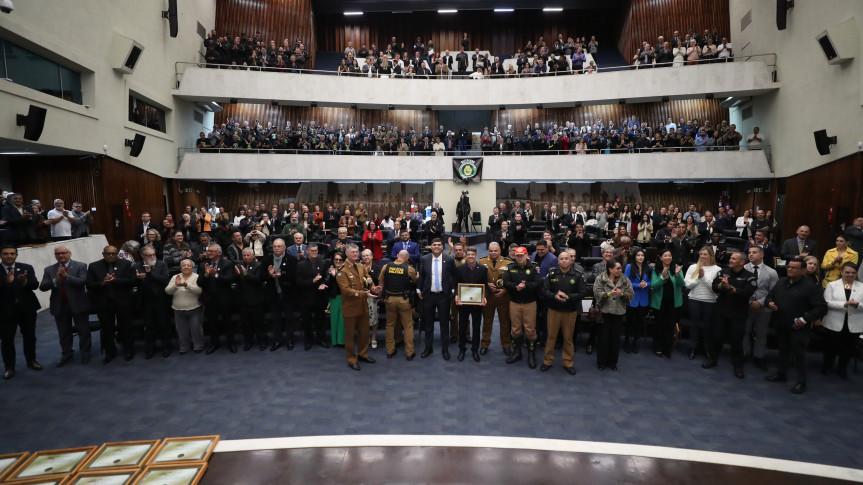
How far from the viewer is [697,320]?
6777 mm

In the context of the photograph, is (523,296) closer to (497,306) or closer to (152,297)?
(497,306)

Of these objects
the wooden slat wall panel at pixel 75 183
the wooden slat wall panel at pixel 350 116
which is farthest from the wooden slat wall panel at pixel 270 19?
the wooden slat wall panel at pixel 75 183

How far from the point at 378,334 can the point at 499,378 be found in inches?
106

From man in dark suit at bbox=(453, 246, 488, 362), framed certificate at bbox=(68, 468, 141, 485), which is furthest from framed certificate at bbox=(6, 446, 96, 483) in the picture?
man in dark suit at bbox=(453, 246, 488, 362)

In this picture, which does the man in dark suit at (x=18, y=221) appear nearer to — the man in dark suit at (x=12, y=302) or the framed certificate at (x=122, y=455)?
the man in dark suit at (x=12, y=302)

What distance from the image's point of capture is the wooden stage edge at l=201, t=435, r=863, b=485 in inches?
152

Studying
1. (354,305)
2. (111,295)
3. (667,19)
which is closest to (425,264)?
(354,305)

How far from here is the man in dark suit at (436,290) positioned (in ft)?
22.4

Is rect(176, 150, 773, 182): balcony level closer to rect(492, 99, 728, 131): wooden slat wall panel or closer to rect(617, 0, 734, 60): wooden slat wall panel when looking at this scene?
rect(492, 99, 728, 131): wooden slat wall panel

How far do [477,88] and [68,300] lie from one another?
17.0 metres

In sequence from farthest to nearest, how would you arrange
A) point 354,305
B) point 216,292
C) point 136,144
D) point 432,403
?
point 136,144
point 216,292
point 354,305
point 432,403

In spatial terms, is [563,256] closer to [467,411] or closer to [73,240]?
[467,411]

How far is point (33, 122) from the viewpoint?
10.1 m

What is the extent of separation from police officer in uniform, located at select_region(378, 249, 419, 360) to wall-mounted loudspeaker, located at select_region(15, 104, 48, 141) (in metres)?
9.23
